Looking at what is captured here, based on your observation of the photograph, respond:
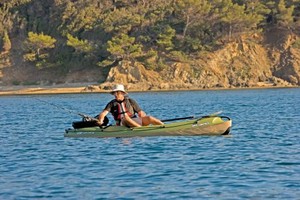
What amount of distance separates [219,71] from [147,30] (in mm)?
10556

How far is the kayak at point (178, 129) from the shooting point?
22438 millimetres

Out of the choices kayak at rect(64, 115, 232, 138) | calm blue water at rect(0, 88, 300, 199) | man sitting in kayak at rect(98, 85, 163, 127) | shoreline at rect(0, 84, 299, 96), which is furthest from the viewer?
shoreline at rect(0, 84, 299, 96)

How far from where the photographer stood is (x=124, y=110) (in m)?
22.0

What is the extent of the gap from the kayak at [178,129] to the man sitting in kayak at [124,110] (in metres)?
0.24

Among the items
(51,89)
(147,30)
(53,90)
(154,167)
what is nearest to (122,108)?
(154,167)

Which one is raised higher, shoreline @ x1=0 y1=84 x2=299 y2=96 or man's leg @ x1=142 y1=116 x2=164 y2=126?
man's leg @ x1=142 y1=116 x2=164 y2=126

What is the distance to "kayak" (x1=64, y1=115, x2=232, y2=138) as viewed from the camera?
883 inches

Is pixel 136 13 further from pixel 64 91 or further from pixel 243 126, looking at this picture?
pixel 243 126

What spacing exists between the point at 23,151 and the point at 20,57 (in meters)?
67.6

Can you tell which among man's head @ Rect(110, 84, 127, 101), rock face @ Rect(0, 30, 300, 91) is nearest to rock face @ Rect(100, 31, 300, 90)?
rock face @ Rect(0, 30, 300, 91)

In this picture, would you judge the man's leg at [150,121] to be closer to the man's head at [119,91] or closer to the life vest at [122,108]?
the life vest at [122,108]

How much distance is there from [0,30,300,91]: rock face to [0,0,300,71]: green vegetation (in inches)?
44.6

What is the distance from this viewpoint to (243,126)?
28.0 meters

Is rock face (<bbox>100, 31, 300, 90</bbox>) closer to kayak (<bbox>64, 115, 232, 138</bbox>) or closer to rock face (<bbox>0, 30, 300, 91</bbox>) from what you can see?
rock face (<bbox>0, 30, 300, 91</bbox>)
